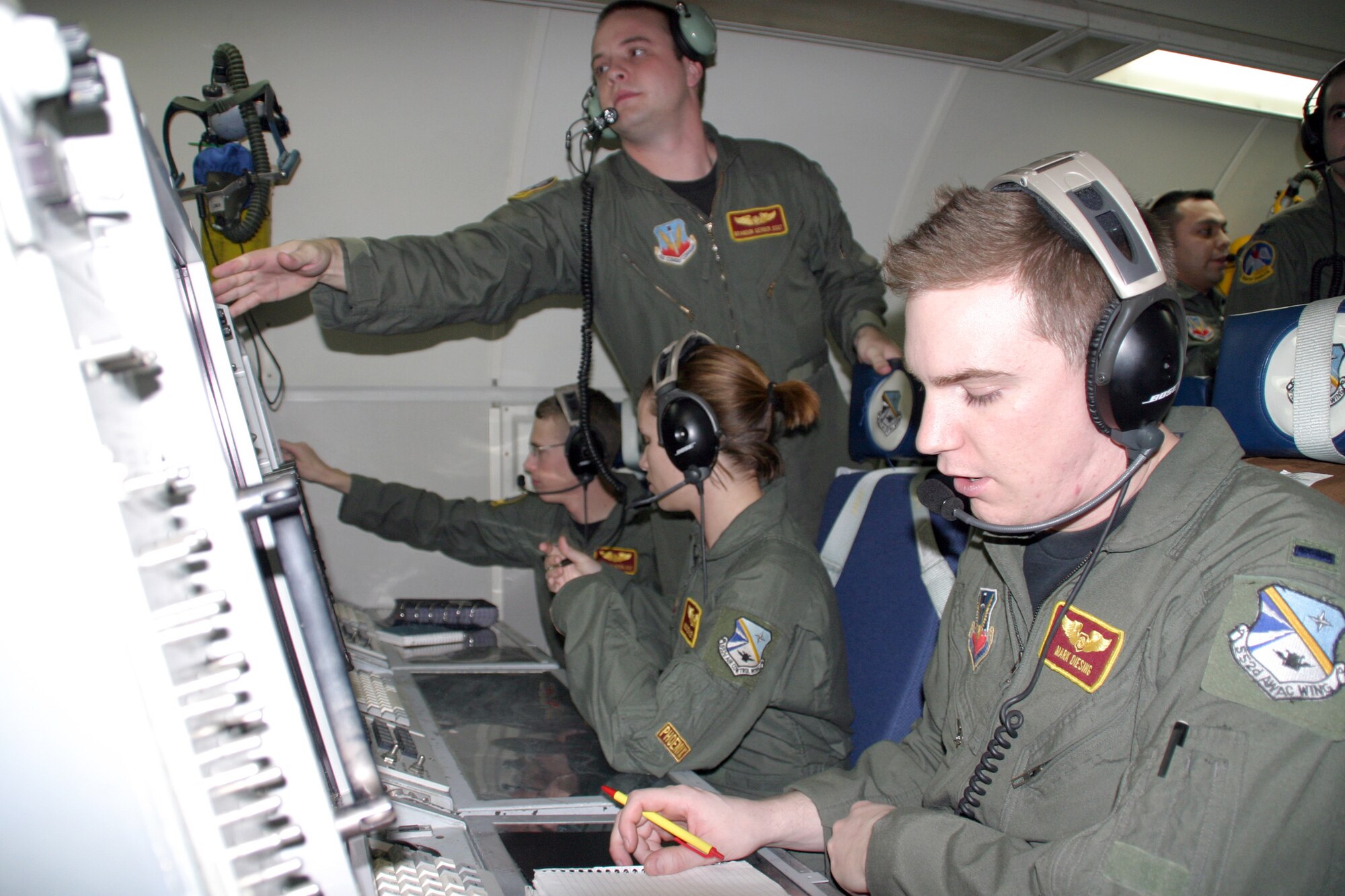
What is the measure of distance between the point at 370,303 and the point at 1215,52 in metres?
2.54

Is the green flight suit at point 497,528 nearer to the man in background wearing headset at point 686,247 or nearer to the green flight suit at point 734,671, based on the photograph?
the man in background wearing headset at point 686,247

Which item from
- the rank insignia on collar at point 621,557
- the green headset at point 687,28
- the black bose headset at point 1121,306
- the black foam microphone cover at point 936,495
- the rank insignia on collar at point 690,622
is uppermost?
the green headset at point 687,28

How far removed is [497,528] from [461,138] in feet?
3.80

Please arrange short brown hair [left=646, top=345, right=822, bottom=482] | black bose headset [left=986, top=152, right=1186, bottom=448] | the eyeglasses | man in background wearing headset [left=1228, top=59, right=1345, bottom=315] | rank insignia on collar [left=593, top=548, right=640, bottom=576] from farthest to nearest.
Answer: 1. the eyeglasses
2. rank insignia on collar [left=593, top=548, right=640, bottom=576]
3. man in background wearing headset [left=1228, top=59, right=1345, bottom=315]
4. short brown hair [left=646, top=345, right=822, bottom=482]
5. black bose headset [left=986, top=152, right=1186, bottom=448]

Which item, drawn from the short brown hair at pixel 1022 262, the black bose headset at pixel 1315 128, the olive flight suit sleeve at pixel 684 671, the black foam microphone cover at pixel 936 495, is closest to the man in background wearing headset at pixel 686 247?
the olive flight suit sleeve at pixel 684 671

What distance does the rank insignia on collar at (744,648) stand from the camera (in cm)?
135

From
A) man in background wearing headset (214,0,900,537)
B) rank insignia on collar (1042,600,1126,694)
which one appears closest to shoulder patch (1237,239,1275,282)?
man in background wearing headset (214,0,900,537)

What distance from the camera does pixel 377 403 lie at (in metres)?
2.71

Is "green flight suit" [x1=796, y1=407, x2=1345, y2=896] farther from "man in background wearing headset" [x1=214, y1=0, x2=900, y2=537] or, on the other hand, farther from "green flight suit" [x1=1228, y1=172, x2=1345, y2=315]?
"green flight suit" [x1=1228, y1=172, x2=1345, y2=315]

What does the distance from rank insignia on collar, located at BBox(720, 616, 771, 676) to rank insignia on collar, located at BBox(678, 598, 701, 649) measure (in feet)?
0.32

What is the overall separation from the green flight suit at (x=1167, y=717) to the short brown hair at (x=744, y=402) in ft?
2.05

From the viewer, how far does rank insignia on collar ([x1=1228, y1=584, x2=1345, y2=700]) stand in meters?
0.67

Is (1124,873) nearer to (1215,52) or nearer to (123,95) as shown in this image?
(123,95)

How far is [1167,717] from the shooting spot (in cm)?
75
